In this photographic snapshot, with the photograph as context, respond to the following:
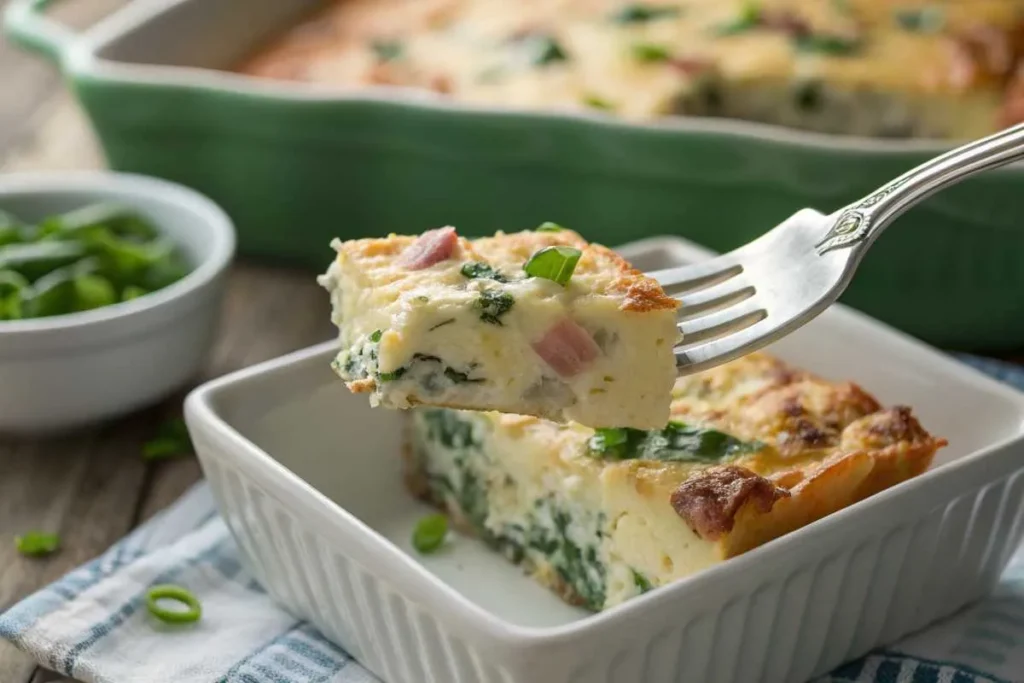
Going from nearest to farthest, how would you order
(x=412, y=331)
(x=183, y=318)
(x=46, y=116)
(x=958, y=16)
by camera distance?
1. (x=412, y=331)
2. (x=183, y=318)
3. (x=958, y=16)
4. (x=46, y=116)

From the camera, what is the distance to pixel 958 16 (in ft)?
11.7

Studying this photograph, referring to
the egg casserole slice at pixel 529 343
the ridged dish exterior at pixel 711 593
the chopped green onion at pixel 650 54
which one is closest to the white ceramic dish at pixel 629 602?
the ridged dish exterior at pixel 711 593

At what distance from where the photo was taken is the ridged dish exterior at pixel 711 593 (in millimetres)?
1711

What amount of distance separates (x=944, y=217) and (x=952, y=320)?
9.2 inches

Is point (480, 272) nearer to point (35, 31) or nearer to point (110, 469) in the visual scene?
point (110, 469)

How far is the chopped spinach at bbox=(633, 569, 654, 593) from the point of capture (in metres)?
1.99

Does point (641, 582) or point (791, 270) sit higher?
point (791, 270)

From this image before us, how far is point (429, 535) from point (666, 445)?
Answer: 0.46 metres

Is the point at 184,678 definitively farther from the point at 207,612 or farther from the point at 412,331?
the point at 412,331

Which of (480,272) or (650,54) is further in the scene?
(650,54)

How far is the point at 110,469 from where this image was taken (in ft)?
8.70

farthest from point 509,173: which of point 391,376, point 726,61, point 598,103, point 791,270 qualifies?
point 391,376

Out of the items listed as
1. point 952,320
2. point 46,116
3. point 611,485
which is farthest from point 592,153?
point 46,116

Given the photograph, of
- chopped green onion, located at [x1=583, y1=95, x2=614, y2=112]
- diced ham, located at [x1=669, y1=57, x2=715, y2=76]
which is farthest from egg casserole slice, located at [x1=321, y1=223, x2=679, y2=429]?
diced ham, located at [x1=669, y1=57, x2=715, y2=76]
